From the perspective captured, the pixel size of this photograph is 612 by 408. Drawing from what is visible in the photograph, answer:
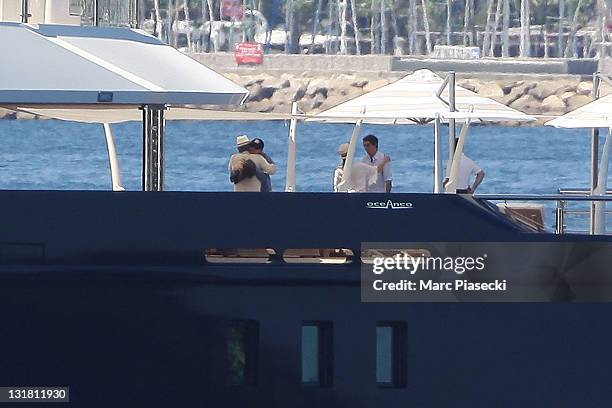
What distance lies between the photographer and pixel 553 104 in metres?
86.9

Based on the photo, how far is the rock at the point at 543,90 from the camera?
89456mm

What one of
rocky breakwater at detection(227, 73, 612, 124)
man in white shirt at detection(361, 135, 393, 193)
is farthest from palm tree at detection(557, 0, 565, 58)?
man in white shirt at detection(361, 135, 393, 193)

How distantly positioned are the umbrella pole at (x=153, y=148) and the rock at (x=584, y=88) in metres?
78.7

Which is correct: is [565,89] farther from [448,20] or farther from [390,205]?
[390,205]

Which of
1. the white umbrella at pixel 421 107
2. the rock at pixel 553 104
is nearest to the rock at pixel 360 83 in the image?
the rock at pixel 553 104

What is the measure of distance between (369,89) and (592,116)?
71743 mm

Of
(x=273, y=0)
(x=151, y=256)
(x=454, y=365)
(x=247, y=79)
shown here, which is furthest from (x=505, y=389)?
(x=273, y=0)

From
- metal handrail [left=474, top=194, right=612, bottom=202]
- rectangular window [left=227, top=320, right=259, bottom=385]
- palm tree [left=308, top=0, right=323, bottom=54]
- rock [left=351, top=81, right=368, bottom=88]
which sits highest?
palm tree [left=308, top=0, right=323, bottom=54]

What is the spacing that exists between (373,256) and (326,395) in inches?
32.9

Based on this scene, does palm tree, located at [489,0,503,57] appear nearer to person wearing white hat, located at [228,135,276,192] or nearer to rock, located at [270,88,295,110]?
rock, located at [270,88,295,110]

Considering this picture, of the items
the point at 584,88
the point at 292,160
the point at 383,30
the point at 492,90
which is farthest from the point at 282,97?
the point at 292,160

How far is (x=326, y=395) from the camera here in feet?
33.4

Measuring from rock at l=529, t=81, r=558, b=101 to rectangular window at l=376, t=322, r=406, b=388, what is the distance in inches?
3134

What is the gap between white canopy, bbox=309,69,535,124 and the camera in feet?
52.4
